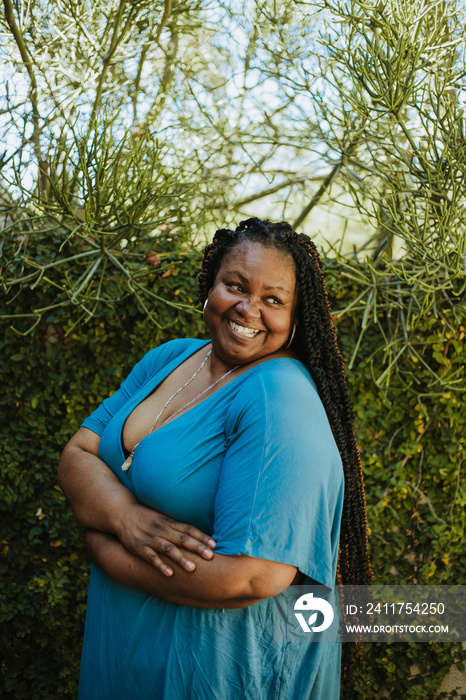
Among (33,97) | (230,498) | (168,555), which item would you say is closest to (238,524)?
(230,498)

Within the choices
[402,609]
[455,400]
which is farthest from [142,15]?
[402,609]

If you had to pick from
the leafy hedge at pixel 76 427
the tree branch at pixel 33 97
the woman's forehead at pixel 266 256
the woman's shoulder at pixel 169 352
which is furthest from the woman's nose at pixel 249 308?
the tree branch at pixel 33 97

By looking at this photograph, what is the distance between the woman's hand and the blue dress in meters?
0.03

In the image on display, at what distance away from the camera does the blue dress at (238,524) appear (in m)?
1.32

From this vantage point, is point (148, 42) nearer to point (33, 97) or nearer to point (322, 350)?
point (33, 97)

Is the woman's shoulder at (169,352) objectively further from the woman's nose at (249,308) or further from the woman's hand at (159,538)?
the woman's hand at (159,538)

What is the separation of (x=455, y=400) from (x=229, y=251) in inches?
76.1

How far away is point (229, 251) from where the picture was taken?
5.76ft

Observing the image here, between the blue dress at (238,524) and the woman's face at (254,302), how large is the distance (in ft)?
0.34

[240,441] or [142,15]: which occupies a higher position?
[142,15]

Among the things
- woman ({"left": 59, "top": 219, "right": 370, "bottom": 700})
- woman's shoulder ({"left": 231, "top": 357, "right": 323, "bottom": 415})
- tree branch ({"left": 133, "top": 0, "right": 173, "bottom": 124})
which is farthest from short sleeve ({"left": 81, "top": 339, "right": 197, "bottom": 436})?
tree branch ({"left": 133, "top": 0, "right": 173, "bottom": 124})

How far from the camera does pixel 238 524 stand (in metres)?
1.31

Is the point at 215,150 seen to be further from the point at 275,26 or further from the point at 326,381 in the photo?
the point at 326,381

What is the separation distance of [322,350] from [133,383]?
2.59 ft
